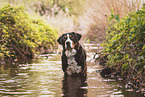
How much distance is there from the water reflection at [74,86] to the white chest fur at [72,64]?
207 millimetres

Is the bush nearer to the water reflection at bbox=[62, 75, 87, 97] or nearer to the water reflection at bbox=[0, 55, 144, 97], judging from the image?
the water reflection at bbox=[0, 55, 144, 97]

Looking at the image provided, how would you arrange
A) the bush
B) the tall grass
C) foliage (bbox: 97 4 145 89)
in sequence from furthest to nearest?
the bush < the tall grass < foliage (bbox: 97 4 145 89)

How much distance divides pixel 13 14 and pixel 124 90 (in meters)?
9.13

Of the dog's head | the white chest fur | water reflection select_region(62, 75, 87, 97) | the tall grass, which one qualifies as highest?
the tall grass

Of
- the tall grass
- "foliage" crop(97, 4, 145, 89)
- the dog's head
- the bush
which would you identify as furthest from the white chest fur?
the bush

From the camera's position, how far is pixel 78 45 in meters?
8.73

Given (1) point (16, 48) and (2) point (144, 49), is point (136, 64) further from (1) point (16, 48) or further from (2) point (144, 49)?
(1) point (16, 48)

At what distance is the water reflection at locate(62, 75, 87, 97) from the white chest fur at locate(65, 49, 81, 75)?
207mm

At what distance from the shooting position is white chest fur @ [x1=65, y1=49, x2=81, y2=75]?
8.49m

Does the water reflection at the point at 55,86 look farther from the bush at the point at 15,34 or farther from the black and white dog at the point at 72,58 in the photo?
the bush at the point at 15,34

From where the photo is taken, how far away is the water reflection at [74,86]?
19.5 feet

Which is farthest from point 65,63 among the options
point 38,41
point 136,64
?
point 38,41

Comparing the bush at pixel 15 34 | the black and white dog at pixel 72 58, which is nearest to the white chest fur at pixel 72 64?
the black and white dog at pixel 72 58

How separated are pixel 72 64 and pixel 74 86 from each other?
5.33 ft
